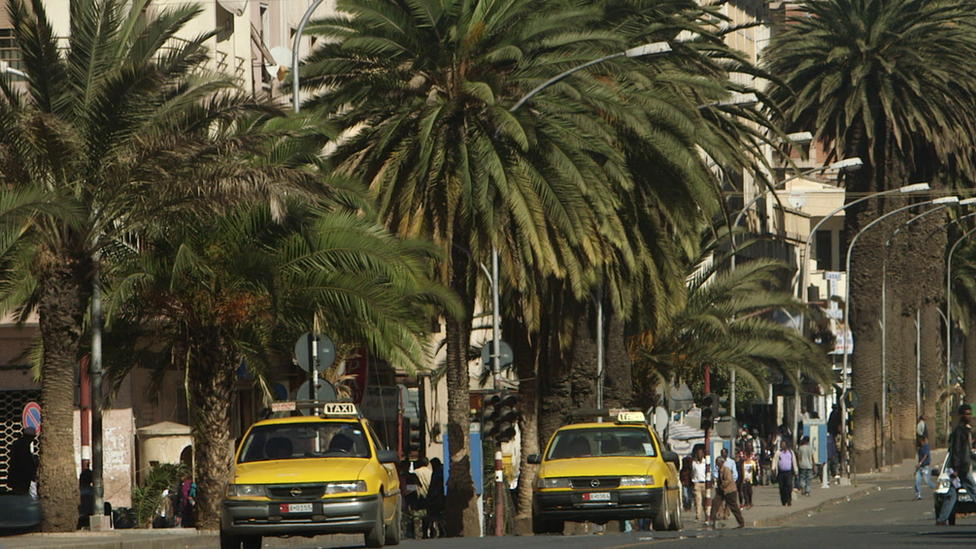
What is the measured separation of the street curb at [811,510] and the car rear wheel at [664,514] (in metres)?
11.4

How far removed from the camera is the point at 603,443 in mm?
24312

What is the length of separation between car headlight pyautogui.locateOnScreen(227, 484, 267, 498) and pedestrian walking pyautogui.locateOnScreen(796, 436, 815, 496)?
30.9 meters

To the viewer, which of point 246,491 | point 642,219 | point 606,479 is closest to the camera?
point 246,491

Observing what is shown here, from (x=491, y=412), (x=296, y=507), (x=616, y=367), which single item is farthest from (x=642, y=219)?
(x=296, y=507)

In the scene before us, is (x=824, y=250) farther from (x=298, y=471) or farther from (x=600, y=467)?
(x=298, y=471)

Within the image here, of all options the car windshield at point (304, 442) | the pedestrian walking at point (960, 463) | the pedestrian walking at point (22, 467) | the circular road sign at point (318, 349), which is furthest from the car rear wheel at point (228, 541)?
the pedestrian walking at point (960, 463)

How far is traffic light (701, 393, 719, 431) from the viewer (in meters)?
33.9

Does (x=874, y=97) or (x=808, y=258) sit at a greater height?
(x=874, y=97)

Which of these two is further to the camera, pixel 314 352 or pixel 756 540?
pixel 314 352

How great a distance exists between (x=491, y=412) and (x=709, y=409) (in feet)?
21.7

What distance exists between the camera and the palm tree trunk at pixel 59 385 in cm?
2150

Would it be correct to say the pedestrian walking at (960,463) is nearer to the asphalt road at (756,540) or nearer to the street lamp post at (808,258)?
the asphalt road at (756,540)

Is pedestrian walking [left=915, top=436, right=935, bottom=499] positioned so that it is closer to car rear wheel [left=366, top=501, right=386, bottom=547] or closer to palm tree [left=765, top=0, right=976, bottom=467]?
palm tree [left=765, top=0, right=976, bottom=467]

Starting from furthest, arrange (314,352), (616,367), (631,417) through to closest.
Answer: (616,367)
(631,417)
(314,352)
